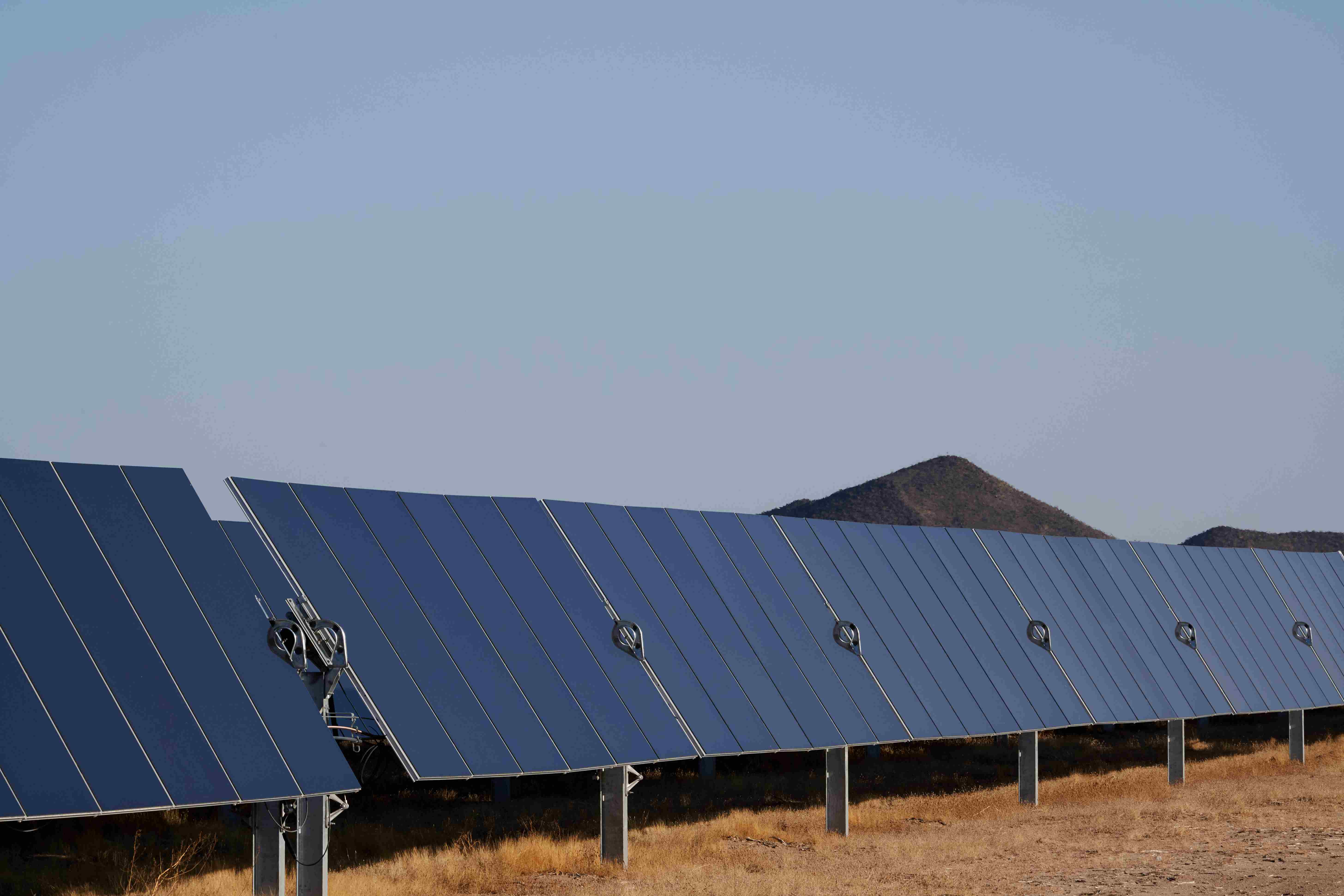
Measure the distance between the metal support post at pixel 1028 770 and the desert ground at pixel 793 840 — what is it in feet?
1.29

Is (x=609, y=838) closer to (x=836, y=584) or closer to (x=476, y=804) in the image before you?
(x=836, y=584)

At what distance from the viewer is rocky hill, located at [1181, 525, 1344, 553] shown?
111 m

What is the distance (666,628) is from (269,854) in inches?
271

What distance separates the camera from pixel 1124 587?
92.2 ft

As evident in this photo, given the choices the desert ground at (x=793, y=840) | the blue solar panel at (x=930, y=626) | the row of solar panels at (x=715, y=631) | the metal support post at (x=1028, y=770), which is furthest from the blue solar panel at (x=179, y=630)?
the metal support post at (x=1028, y=770)

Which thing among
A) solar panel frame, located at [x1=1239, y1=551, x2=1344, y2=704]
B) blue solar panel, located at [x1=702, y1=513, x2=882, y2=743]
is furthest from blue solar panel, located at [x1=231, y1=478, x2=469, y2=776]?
solar panel frame, located at [x1=1239, y1=551, x2=1344, y2=704]

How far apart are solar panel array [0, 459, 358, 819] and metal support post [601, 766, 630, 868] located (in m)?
4.30

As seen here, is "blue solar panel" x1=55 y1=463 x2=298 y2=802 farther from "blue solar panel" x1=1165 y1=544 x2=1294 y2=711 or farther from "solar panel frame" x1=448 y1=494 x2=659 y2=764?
"blue solar panel" x1=1165 y1=544 x2=1294 y2=711

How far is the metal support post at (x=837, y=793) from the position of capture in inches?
784

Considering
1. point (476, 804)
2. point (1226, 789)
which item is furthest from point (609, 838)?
point (1226, 789)

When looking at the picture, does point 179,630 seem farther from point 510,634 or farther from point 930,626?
point 930,626

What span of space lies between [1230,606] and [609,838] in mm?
18503

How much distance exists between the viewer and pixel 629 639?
18.2 meters

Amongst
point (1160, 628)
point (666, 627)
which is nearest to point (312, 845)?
point (666, 627)
